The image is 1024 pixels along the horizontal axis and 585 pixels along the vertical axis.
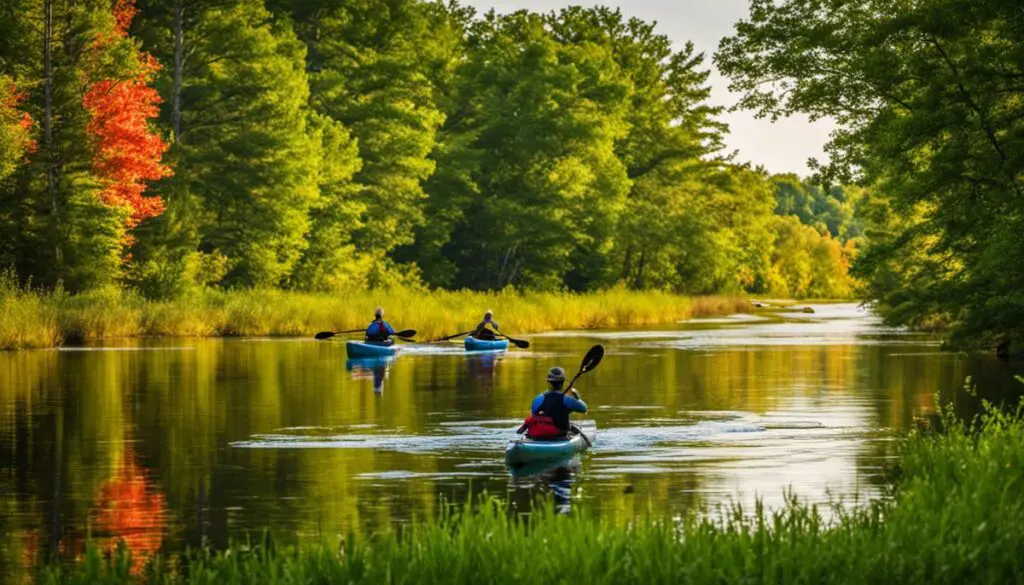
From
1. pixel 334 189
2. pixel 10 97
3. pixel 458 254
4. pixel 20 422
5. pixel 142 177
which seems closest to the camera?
pixel 20 422

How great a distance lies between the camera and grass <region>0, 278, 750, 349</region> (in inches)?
2022

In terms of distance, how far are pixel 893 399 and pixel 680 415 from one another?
583cm

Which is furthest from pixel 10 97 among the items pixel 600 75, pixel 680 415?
pixel 600 75

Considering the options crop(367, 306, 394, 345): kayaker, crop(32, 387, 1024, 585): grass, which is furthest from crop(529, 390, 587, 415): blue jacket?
crop(367, 306, 394, 345): kayaker

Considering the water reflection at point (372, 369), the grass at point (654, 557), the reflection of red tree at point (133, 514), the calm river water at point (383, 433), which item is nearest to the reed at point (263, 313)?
the calm river water at point (383, 433)

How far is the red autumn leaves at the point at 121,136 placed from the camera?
57.9 meters

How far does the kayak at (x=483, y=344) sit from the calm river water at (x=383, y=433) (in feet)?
4.66

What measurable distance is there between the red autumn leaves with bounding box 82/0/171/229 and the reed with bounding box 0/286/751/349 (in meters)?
3.43

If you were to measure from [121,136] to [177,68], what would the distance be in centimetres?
919

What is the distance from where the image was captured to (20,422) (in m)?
28.1

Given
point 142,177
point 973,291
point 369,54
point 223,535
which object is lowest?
point 223,535

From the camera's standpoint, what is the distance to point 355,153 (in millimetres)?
78438

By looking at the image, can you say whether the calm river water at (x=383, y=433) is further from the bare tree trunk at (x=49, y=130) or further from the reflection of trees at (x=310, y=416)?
the bare tree trunk at (x=49, y=130)

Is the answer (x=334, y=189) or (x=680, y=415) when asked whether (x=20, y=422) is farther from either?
(x=334, y=189)
